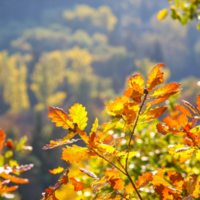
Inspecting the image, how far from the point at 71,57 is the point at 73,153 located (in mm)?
39218

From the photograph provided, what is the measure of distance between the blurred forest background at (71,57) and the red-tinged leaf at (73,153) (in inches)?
491

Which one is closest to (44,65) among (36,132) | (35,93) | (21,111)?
(35,93)

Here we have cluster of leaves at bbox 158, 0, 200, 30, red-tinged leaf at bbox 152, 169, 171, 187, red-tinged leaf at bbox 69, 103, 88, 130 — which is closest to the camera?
red-tinged leaf at bbox 69, 103, 88, 130

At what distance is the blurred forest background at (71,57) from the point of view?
24688 millimetres

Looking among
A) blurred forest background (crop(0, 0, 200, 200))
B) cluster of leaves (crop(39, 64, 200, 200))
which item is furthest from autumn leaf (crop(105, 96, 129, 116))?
blurred forest background (crop(0, 0, 200, 200))

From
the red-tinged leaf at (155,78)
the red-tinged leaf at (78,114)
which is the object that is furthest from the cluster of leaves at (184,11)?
the red-tinged leaf at (78,114)

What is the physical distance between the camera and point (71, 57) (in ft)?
127

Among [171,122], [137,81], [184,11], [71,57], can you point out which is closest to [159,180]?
[171,122]

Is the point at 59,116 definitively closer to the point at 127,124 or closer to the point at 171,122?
the point at 127,124

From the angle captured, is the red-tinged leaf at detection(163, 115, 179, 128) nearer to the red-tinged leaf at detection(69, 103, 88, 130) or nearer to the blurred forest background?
the red-tinged leaf at detection(69, 103, 88, 130)

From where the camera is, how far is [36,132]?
41.3 feet

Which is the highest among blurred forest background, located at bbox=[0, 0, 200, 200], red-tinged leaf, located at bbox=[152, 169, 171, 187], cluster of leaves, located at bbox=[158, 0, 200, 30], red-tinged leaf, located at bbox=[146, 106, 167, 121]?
blurred forest background, located at bbox=[0, 0, 200, 200]

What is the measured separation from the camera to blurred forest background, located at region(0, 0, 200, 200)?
81.0 feet

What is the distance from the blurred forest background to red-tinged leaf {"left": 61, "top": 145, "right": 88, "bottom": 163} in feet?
40.9
